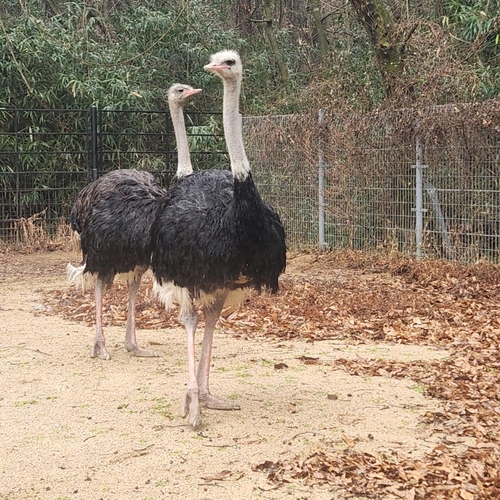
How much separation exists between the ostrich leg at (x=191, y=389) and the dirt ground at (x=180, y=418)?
0.24 ft

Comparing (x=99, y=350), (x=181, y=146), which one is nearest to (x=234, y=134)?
(x=181, y=146)

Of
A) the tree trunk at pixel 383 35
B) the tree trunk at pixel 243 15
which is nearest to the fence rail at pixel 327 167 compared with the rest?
the tree trunk at pixel 383 35

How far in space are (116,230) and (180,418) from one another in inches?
67.6

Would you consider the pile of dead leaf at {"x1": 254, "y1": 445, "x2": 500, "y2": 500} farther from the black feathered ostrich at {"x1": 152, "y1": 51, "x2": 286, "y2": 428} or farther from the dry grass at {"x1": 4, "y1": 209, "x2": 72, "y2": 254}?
the dry grass at {"x1": 4, "y1": 209, "x2": 72, "y2": 254}

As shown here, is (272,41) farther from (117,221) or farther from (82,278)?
(117,221)

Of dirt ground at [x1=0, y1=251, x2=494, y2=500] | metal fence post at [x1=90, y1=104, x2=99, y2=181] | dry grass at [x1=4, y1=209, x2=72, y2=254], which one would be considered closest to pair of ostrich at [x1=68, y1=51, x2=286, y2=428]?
dirt ground at [x1=0, y1=251, x2=494, y2=500]

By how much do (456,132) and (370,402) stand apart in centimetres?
559

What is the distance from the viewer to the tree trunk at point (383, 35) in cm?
1169

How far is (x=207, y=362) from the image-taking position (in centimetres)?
520

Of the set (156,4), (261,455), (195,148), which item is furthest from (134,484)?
(156,4)

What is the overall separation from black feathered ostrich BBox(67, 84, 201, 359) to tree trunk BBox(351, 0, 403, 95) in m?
5.54

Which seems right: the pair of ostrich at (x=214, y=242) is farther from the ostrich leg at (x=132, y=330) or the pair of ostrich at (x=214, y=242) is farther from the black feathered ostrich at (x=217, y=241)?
the ostrich leg at (x=132, y=330)

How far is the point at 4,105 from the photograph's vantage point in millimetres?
13633

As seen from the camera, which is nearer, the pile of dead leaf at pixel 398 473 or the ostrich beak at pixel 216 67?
the pile of dead leaf at pixel 398 473
